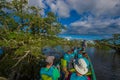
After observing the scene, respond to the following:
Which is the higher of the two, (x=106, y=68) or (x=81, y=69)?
(x=81, y=69)

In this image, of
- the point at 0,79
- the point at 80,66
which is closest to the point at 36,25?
the point at 0,79

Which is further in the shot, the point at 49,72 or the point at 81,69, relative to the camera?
the point at 49,72

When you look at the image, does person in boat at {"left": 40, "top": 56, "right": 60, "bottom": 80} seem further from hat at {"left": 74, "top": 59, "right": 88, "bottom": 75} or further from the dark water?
the dark water

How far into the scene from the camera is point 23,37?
17.8 metres

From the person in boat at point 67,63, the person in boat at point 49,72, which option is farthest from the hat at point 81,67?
the person in boat at point 67,63

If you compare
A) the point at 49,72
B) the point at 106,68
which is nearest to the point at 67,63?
the point at 49,72

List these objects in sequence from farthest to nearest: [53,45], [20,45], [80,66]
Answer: [53,45], [20,45], [80,66]

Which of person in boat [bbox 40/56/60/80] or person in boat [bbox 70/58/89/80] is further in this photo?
person in boat [bbox 40/56/60/80]

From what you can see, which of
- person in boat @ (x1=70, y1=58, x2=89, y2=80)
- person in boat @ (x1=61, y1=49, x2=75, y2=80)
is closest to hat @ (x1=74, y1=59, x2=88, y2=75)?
person in boat @ (x1=70, y1=58, x2=89, y2=80)

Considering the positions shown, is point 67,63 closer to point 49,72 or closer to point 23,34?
point 23,34

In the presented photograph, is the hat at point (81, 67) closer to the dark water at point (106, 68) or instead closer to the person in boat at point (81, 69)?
the person in boat at point (81, 69)

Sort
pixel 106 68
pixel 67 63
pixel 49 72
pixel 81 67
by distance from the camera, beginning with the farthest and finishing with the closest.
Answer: pixel 106 68 < pixel 67 63 < pixel 49 72 < pixel 81 67

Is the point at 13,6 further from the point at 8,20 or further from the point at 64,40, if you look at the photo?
the point at 64,40

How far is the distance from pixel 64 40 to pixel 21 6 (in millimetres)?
5564
